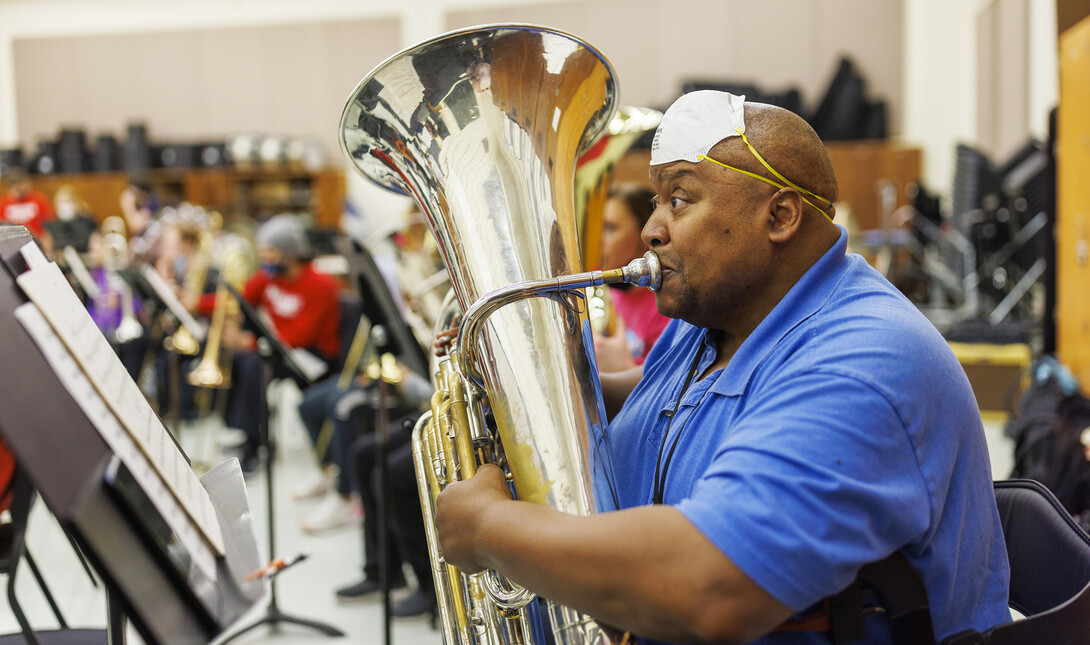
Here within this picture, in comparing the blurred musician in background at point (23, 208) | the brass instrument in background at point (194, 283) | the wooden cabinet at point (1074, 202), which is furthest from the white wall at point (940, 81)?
the blurred musician in background at point (23, 208)

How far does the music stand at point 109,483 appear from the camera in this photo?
0.78 m

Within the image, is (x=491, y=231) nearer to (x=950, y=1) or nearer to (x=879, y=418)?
(x=879, y=418)

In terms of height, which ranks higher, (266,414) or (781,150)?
(781,150)

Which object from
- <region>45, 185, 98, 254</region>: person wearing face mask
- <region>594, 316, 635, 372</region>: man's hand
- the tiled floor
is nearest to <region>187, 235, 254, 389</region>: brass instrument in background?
the tiled floor

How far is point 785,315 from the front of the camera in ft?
3.57

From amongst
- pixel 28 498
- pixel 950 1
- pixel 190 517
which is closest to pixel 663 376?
pixel 190 517

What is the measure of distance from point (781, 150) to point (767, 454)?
41cm

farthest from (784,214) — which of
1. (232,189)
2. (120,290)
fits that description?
(232,189)

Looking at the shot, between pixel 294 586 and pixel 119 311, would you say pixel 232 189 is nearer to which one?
pixel 119 311

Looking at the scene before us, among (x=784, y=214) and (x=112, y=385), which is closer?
(x=112, y=385)

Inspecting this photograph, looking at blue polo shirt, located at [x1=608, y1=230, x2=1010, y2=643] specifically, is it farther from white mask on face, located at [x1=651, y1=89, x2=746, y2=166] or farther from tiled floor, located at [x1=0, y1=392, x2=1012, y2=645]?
tiled floor, located at [x1=0, y1=392, x2=1012, y2=645]

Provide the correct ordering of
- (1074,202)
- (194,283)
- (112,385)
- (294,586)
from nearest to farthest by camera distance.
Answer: (112,385) < (294,586) < (1074,202) < (194,283)

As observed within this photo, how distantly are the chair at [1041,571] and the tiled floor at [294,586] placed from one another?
1.84 meters

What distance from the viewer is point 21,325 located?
84 cm
